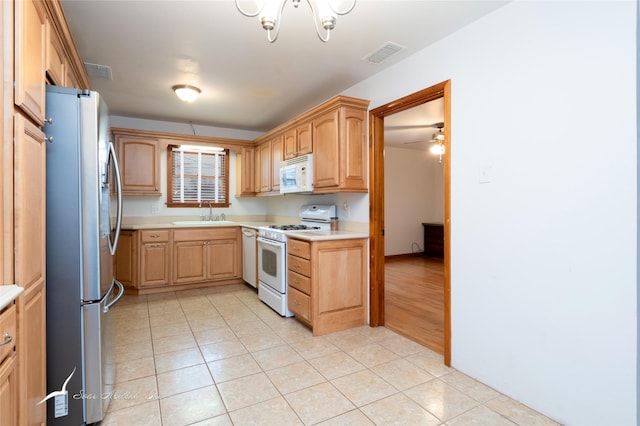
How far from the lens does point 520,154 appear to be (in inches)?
74.2

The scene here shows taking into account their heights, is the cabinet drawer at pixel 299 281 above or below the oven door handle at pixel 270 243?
below

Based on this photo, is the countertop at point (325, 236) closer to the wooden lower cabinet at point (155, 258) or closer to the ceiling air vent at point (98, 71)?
the wooden lower cabinet at point (155, 258)

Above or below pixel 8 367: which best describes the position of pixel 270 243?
above

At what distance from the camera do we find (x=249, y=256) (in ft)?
14.2

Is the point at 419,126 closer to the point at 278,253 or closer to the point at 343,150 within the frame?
the point at 343,150

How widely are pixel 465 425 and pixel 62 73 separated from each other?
313 centimetres

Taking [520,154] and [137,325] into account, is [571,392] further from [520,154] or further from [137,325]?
[137,325]

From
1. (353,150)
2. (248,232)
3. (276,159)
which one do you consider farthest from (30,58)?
(248,232)

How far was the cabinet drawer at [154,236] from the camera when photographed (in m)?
4.09

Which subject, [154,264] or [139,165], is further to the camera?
[139,165]

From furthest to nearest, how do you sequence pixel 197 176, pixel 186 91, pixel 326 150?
pixel 197 176 < pixel 186 91 < pixel 326 150

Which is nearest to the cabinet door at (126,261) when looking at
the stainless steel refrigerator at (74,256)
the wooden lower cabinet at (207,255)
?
the wooden lower cabinet at (207,255)

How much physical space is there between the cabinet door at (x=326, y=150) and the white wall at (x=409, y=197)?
11.8 ft

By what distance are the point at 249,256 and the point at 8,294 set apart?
10.9 feet
